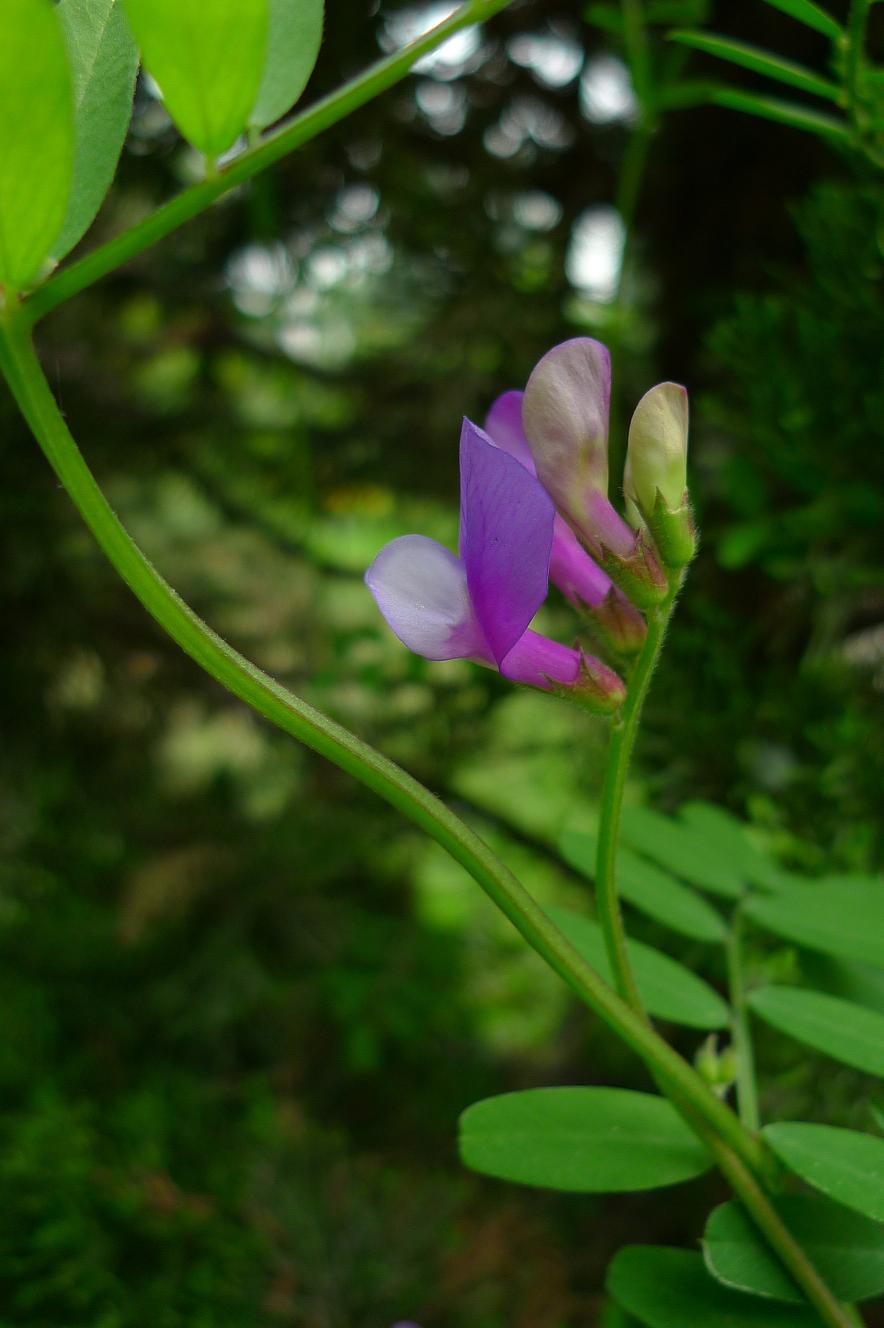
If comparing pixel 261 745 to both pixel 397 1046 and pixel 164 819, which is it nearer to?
pixel 164 819

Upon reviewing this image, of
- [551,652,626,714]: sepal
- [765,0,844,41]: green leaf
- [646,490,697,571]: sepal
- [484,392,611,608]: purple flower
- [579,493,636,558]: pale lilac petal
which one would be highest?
[765,0,844,41]: green leaf

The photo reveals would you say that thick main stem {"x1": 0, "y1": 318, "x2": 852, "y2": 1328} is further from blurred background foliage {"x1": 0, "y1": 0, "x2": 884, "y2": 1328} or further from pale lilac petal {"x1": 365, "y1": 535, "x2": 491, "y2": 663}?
blurred background foliage {"x1": 0, "y1": 0, "x2": 884, "y2": 1328}

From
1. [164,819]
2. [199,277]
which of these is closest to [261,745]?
[164,819]

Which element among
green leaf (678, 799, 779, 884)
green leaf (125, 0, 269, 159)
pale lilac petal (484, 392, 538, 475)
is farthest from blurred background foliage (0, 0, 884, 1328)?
green leaf (125, 0, 269, 159)

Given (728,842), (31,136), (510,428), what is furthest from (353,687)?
(31,136)

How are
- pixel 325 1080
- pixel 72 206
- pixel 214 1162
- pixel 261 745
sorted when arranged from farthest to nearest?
1. pixel 261 745
2. pixel 325 1080
3. pixel 214 1162
4. pixel 72 206

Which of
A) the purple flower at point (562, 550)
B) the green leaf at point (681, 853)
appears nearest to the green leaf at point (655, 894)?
the green leaf at point (681, 853)
